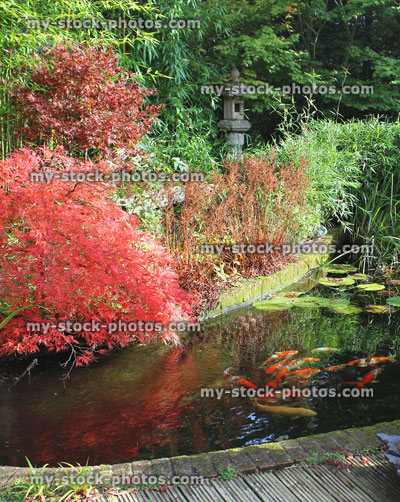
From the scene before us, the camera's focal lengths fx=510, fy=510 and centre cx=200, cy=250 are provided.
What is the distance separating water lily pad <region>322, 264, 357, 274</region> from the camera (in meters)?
5.79

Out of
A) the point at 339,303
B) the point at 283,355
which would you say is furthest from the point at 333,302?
the point at 283,355

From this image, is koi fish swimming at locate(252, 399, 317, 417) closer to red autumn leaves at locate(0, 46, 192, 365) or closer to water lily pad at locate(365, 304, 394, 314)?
red autumn leaves at locate(0, 46, 192, 365)

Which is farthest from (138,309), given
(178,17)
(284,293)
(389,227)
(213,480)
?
(178,17)

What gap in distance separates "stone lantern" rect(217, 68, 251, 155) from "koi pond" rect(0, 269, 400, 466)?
401 cm

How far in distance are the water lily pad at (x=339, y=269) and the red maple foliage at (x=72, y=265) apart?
2784 mm

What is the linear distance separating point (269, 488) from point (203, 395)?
1.18 m

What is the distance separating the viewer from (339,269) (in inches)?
232

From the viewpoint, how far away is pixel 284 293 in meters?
5.06

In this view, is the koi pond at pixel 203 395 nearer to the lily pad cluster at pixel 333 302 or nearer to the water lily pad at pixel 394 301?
the lily pad cluster at pixel 333 302

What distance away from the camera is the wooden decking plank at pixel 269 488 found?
184cm

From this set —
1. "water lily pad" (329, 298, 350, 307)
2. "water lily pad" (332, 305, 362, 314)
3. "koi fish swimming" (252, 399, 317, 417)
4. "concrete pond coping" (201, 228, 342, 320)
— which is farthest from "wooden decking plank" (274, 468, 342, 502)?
"water lily pad" (329, 298, 350, 307)

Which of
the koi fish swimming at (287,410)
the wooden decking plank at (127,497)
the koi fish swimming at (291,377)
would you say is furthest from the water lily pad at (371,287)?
the wooden decking plank at (127,497)

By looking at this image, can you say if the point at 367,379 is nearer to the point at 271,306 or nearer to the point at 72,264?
the point at 271,306

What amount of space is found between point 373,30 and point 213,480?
9.78 m
